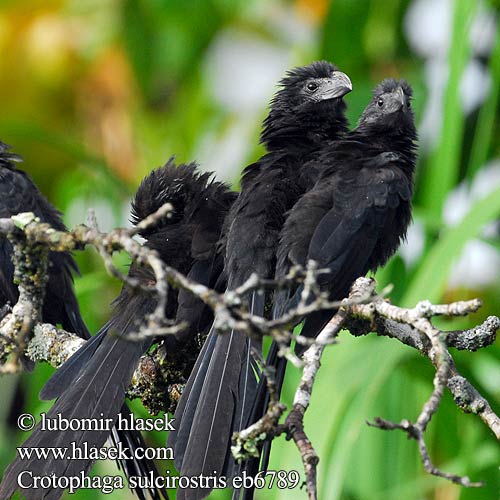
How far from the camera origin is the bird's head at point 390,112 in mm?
3748

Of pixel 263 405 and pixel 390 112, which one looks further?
pixel 390 112

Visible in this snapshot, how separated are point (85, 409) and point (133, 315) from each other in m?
0.48

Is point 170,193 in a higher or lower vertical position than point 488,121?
lower

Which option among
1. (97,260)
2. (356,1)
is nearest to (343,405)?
(97,260)

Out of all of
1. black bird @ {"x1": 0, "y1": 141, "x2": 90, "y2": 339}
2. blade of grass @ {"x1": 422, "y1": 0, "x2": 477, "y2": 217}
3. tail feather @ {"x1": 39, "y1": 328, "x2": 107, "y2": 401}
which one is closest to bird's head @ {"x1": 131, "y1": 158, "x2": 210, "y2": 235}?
black bird @ {"x1": 0, "y1": 141, "x2": 90, "y2": 339}

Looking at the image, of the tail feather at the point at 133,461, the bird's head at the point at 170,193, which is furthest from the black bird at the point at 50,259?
the tail feather at the point at 133,461

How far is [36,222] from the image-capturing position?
249 cm

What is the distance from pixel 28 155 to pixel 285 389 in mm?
4981

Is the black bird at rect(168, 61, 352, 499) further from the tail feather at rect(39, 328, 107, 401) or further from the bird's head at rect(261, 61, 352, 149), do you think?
the tail feather at rect(39, 328, 107, 401)

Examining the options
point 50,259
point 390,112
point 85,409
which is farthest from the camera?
point 50,259

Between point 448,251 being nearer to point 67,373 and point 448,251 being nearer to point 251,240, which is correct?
point 251,240

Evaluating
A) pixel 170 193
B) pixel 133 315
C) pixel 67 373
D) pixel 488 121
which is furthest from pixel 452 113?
pixel 67 373

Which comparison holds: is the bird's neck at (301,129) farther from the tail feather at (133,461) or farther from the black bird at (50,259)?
the tail feather at (133,461)

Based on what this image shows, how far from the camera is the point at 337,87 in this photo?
3.79 m
